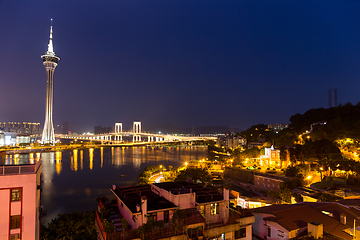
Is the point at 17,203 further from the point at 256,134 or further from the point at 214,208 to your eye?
the point at 256,134

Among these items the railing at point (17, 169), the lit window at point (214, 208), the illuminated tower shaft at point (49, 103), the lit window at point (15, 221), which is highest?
the illuminated tower shaft at point (49, 103)

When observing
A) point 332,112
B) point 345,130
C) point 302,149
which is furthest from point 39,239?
point 332,112

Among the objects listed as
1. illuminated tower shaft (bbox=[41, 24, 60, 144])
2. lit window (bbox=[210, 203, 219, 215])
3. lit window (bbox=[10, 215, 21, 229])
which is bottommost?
lit window (bbox=[210, 203, 219, 215])

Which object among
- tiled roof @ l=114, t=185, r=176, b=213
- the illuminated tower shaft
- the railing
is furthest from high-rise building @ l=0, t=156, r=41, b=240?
the illuminated tower shaft

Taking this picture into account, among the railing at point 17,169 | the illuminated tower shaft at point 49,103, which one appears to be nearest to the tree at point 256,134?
the railing at point 17,169

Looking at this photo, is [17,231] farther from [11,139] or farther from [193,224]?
[11,139]

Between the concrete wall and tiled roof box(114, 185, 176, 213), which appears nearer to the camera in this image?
the concrete wall

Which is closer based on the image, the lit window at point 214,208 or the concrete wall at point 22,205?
the concrete wall at point 22,205

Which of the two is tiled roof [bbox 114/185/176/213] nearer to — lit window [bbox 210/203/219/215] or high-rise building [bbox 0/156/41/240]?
lit window [bbox 210/203/219/215]

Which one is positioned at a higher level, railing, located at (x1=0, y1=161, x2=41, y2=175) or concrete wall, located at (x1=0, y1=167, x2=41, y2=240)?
railing, located at (x1=0, y1=161, x2=41, y2=175)

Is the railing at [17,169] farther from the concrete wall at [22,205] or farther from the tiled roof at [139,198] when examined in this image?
the tiled roof at [139,198]

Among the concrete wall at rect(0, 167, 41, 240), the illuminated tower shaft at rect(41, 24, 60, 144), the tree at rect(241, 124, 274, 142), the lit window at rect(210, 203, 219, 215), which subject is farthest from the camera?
the illuminated tower shaft at rect(41, 24, 60, 144)
